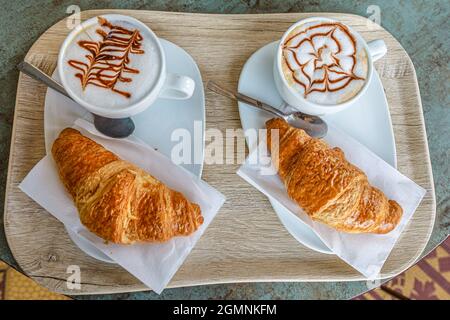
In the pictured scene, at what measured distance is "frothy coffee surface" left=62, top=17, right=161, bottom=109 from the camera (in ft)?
2.89

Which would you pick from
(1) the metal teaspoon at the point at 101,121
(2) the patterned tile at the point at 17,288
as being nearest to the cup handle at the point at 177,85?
(1) the metal teaspoon at the point at 101,121

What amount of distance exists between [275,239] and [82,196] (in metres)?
0.46

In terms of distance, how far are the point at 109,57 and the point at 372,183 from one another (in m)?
0.68

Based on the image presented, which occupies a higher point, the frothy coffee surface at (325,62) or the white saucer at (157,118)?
the frothy coffee surface at (325,62)

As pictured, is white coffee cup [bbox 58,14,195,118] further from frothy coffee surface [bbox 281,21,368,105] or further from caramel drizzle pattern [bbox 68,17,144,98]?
frothy coffee surface [bbox 281,21,368,105]

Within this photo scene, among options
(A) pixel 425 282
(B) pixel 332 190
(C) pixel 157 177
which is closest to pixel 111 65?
(C) pixel 157 177

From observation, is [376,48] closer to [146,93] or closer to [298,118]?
[298,118]

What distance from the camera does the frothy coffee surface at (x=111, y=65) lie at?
0.88 m

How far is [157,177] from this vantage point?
3.21 feet

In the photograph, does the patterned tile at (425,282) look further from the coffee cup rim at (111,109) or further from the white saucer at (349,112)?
the coffee cup rim at (111,109)

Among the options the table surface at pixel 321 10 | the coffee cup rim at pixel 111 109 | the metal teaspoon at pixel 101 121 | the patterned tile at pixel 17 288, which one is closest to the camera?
the coffee cup rim at pixel 111 109

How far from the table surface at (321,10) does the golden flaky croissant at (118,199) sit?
10.4 inches

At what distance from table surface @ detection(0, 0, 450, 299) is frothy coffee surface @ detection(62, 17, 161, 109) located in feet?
1.00

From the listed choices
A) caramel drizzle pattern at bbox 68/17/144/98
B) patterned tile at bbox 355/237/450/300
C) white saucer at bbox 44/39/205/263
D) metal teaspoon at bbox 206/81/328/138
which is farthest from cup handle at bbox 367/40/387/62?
patterned tile at bbox 355/237/450/300
